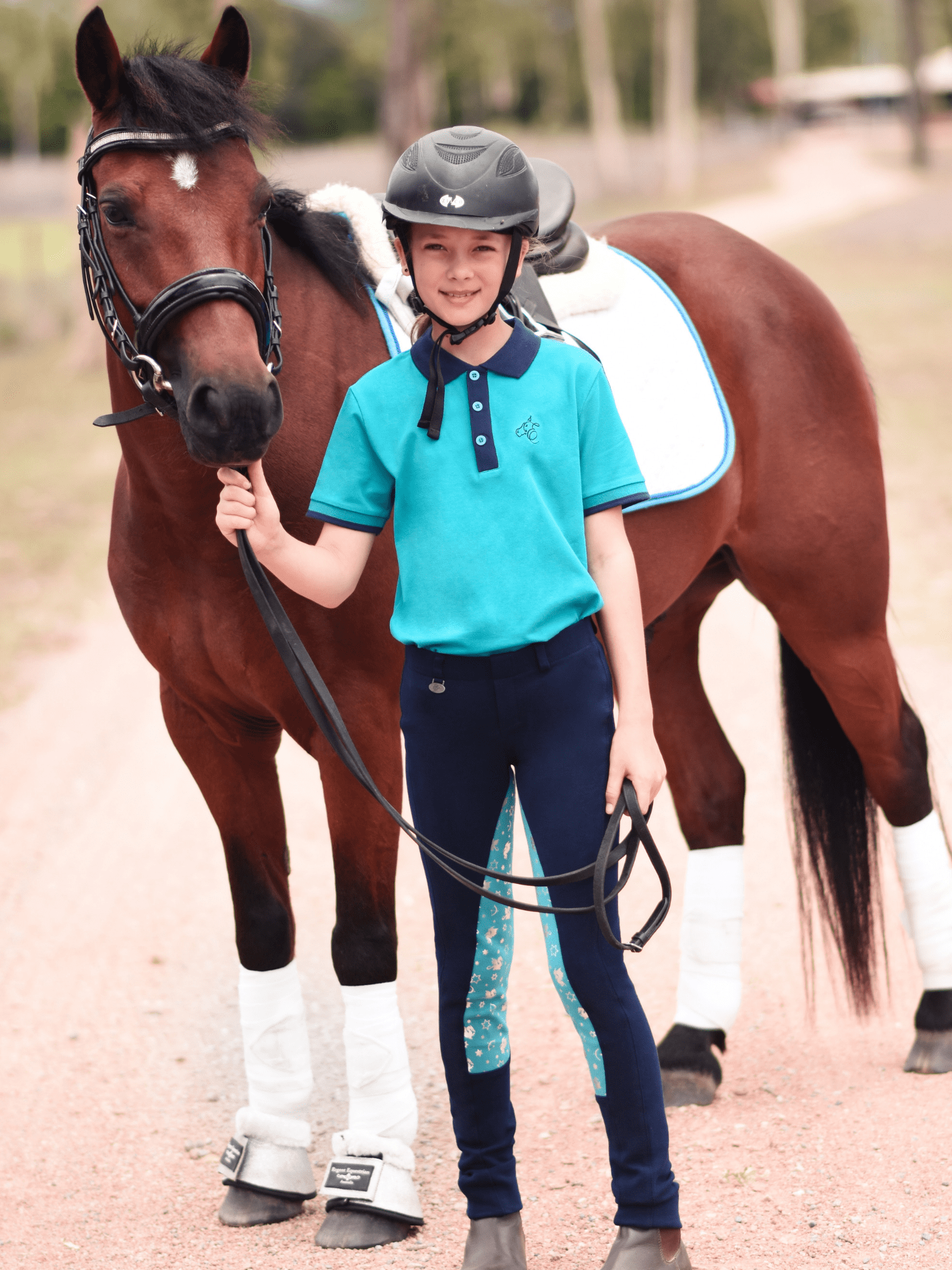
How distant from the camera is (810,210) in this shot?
92.3 feet

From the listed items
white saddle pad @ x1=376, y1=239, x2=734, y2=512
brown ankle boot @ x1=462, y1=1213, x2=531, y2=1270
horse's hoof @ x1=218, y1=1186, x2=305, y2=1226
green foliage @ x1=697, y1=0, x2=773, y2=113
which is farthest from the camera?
green foliage @ x1=697, y1=0, x2=773, y2=113

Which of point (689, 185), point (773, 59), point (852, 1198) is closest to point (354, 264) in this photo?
point (852, 1198)

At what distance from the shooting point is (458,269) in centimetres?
190

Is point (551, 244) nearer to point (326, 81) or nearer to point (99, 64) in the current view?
point (99, 64)

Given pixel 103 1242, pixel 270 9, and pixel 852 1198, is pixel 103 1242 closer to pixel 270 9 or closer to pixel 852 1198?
pixel 852 1198

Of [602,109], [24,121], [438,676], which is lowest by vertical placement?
[438,676]

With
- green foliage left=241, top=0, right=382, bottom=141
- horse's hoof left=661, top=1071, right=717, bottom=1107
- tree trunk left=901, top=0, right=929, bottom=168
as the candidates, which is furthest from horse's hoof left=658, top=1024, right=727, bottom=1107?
green foliage left=241, top=0, right=382, bottom=141

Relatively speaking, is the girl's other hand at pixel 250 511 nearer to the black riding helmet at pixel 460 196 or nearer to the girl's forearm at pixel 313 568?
the girl's forearm at pixel 313 568

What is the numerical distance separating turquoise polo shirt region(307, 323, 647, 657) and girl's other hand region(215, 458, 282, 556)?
116 mm

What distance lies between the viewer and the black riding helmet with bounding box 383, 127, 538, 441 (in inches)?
73.2

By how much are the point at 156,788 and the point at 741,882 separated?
3040 mm

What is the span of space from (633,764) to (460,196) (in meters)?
0.88

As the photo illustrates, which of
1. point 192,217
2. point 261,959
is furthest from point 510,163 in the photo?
point 261,959

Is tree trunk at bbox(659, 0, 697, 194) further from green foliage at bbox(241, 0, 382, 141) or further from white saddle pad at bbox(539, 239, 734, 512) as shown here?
white saddle pad at bbox(539, 239, 734, 512)
